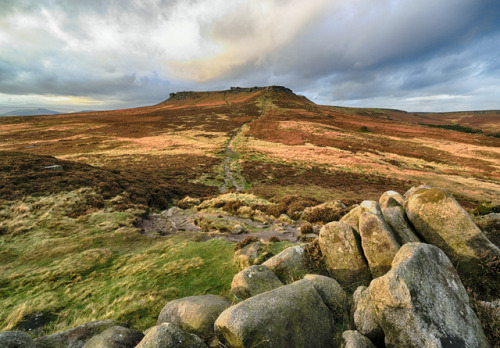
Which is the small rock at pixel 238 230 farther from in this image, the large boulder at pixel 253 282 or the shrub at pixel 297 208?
the large boulder at pixel 253 282

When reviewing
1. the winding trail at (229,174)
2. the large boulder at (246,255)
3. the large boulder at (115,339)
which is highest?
the large boulder at (115,339)

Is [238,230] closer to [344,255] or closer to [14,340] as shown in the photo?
[344,255]

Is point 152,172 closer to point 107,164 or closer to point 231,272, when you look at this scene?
point 107,164

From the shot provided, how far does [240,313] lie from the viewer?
195 inches

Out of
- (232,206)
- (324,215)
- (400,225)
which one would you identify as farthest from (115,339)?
(232,206)

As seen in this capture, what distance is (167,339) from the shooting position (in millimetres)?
4445

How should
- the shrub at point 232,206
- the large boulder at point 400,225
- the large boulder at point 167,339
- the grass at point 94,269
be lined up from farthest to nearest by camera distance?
the shrub at point 232,206
the grass at point 94,269
the large boulder at point 400,225
the large boulder at point 167,339

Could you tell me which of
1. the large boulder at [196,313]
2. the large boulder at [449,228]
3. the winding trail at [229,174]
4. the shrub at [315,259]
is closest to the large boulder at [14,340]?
the large boulder at [196,313]

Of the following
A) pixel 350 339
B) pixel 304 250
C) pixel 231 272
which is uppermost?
pixel 350 339

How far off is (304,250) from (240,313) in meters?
5.06

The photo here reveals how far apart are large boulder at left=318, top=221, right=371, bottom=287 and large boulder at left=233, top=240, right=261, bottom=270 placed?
3583 millimetres

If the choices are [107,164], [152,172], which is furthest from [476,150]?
[107,164]

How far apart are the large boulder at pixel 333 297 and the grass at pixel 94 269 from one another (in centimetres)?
440

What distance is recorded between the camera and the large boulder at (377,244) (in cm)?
712
